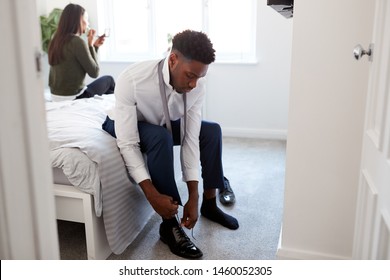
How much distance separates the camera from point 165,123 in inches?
72.7

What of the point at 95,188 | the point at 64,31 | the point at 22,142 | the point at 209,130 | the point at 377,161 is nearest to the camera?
the point at 22,142

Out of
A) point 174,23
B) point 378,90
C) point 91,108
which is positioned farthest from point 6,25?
point 174,23

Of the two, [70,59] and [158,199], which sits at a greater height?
[70,59]

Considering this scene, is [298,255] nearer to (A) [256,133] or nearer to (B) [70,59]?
(B) [70,59]

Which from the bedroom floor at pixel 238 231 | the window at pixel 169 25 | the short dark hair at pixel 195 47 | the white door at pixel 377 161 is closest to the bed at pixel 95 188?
the bedroom floor at pixel 238 231

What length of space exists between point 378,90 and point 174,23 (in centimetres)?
291

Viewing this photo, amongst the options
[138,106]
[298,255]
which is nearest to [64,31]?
[138,106]

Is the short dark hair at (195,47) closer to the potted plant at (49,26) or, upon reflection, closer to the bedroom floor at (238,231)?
the bedroom floor at (238,231)

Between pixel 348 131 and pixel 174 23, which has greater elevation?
pixel 174 23

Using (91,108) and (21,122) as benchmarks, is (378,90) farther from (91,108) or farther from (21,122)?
(91,108)

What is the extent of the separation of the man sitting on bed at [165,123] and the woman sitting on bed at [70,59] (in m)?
1.00

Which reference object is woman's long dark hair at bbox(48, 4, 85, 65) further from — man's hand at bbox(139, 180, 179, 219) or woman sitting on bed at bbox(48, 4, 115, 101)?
man's hand at bbox(139, 180, 179, 219)

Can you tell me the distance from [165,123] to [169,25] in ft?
7.04

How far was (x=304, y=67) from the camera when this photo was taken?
1.43 meters
